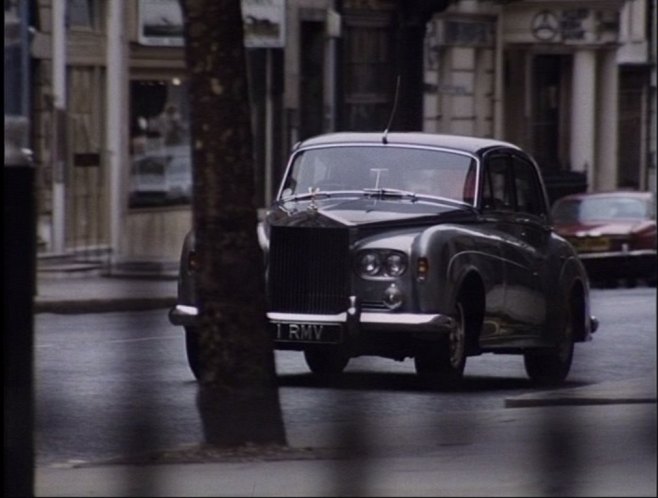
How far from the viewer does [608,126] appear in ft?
18.2

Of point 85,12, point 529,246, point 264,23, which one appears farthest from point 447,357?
point 85,12

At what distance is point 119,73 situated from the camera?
9.75 meters

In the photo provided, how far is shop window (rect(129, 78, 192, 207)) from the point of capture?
817 cm

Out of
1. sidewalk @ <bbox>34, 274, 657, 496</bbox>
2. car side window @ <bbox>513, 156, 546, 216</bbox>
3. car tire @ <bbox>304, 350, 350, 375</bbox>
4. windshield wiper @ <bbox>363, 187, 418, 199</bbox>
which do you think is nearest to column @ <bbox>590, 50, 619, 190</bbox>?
sidewalk @ <bbox>34, 274, 657, 496</bbox>

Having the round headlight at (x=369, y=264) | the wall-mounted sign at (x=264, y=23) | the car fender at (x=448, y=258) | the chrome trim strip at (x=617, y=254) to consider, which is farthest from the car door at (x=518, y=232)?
the wall-mounted sign at (x=264, y=23)

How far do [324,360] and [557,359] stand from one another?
1.05 metres

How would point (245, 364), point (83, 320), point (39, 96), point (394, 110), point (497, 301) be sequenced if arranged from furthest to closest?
point (39, 96) → point (83, 320) → point (497, 301) → point (245, 364) → point (394, 110)

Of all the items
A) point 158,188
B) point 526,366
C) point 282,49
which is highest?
point 282,49

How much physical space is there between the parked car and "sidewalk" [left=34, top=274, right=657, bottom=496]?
1.59 feet

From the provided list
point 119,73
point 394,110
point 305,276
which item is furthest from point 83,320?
point 394,110

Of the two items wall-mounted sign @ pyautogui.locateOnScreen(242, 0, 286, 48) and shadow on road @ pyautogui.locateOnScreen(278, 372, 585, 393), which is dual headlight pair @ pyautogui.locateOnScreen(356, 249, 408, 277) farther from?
wall-mounted sign @ pyautogui.locateOnScreen(242, 0, 286, 48)

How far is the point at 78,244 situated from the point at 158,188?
0.55 meters

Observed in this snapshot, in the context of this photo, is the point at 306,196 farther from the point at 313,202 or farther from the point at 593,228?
the point at 593,228

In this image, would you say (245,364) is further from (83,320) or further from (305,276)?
(83,320)
